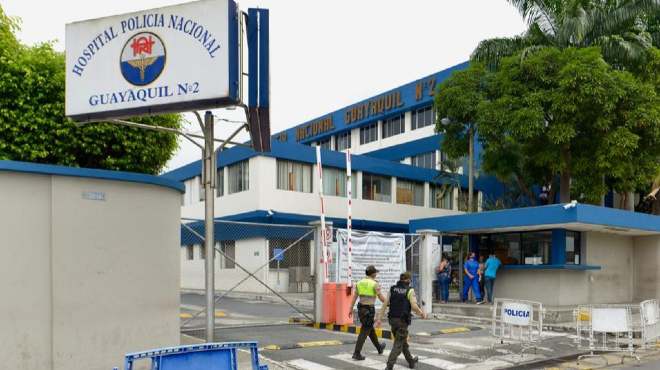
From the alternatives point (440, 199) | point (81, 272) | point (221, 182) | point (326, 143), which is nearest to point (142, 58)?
point (81, 272)

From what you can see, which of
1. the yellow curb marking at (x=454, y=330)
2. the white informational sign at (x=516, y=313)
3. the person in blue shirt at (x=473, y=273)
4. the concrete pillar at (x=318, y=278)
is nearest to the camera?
the white informational sign at (x=516, y=313)

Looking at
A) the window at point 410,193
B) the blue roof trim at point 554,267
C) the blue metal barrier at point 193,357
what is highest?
the window at point 410,193

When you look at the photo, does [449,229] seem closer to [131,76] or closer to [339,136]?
[131,76]

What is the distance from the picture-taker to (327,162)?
3462 cm

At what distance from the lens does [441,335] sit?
Result: 48.9ft

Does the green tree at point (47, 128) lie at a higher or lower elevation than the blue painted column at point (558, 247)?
higher

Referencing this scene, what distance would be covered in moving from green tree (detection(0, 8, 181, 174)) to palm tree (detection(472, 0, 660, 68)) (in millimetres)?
18917

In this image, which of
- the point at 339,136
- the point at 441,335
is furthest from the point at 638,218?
the point at 339,136

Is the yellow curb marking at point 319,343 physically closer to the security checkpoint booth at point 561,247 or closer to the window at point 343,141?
the security checkpoint booth at point 561,247

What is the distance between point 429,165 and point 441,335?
2888cm

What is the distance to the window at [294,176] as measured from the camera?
32.1 metres

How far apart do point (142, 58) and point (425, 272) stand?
12.1 meters

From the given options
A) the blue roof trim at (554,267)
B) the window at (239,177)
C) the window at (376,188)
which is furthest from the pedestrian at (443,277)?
the window at (376,188)

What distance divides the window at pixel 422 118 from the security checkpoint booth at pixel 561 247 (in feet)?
71.1
